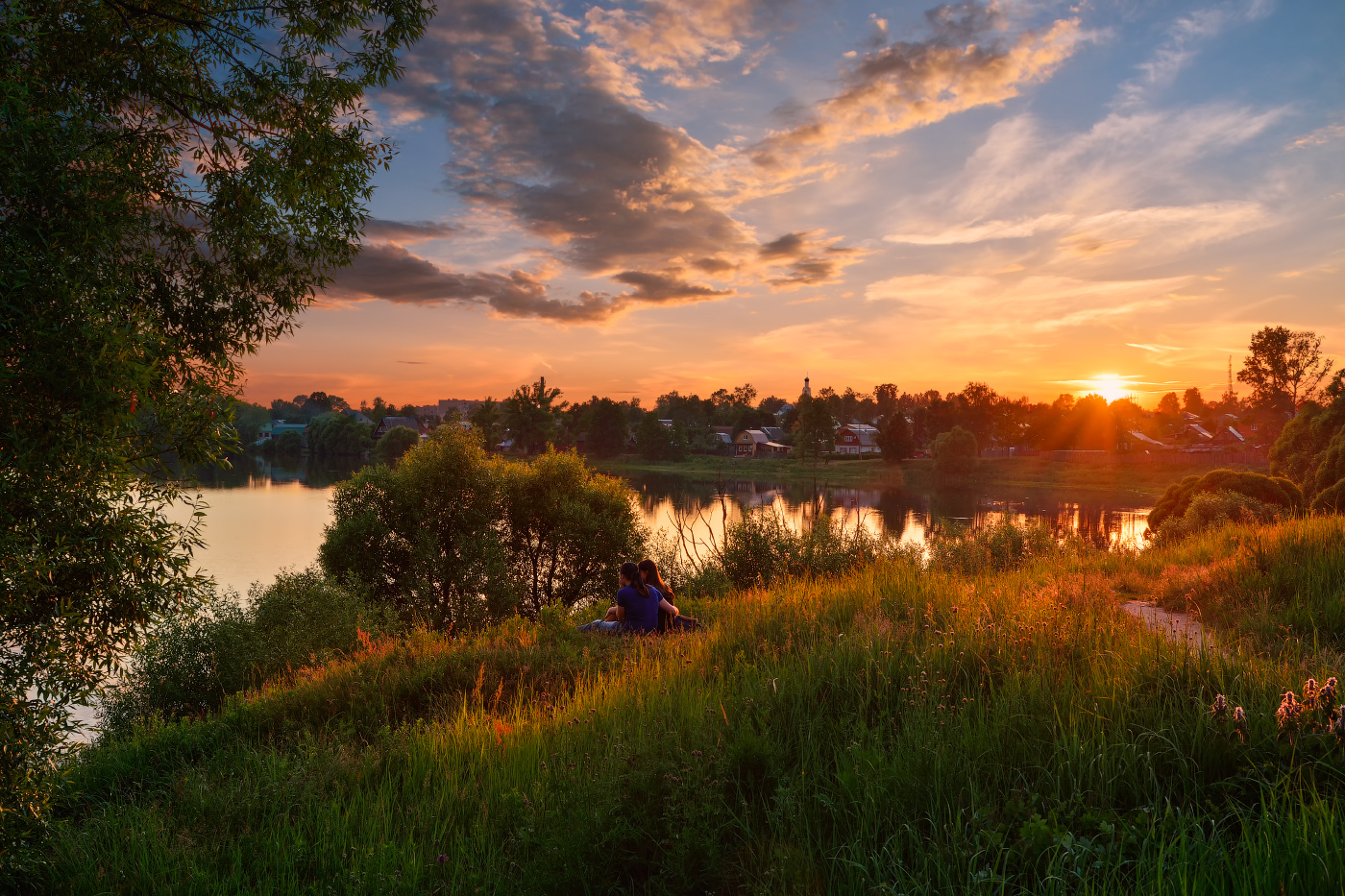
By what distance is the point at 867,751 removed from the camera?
3410mm

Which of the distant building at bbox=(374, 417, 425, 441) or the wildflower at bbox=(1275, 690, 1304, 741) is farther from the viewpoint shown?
the distant building at bbox=(374, 417, 425, 441)

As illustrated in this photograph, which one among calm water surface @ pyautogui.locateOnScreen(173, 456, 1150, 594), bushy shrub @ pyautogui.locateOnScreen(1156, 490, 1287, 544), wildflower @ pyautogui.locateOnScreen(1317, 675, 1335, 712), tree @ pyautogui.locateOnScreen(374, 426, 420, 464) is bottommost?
calm water surface @ pyautogui.locateOnScreen(173, 456, 1150, 594)

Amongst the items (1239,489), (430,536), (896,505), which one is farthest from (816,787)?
(896,505)

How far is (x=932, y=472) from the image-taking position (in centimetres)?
7000

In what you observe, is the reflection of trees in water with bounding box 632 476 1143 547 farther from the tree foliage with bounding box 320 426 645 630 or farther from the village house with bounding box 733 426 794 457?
the village house with bounding box 733 426 794 457

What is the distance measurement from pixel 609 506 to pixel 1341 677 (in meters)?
19.4

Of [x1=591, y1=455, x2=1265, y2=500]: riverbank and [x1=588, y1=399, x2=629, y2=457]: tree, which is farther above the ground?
[x1=588, y1=399, x2=629, y2=457]: tree

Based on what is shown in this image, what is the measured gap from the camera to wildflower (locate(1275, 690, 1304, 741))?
2.82m

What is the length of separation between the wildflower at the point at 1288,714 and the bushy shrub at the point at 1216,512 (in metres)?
15.2

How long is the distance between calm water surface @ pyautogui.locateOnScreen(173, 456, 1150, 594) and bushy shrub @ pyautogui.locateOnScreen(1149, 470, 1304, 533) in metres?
3.01

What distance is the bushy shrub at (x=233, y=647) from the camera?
43.1 feet

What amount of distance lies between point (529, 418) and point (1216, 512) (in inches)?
2651

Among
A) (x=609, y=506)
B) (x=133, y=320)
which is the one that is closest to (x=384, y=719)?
(x=133, y=320)

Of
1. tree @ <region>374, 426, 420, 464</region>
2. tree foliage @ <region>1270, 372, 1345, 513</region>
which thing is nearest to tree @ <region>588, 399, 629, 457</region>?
tree @ <region>374, 426, 420, 464</region>
